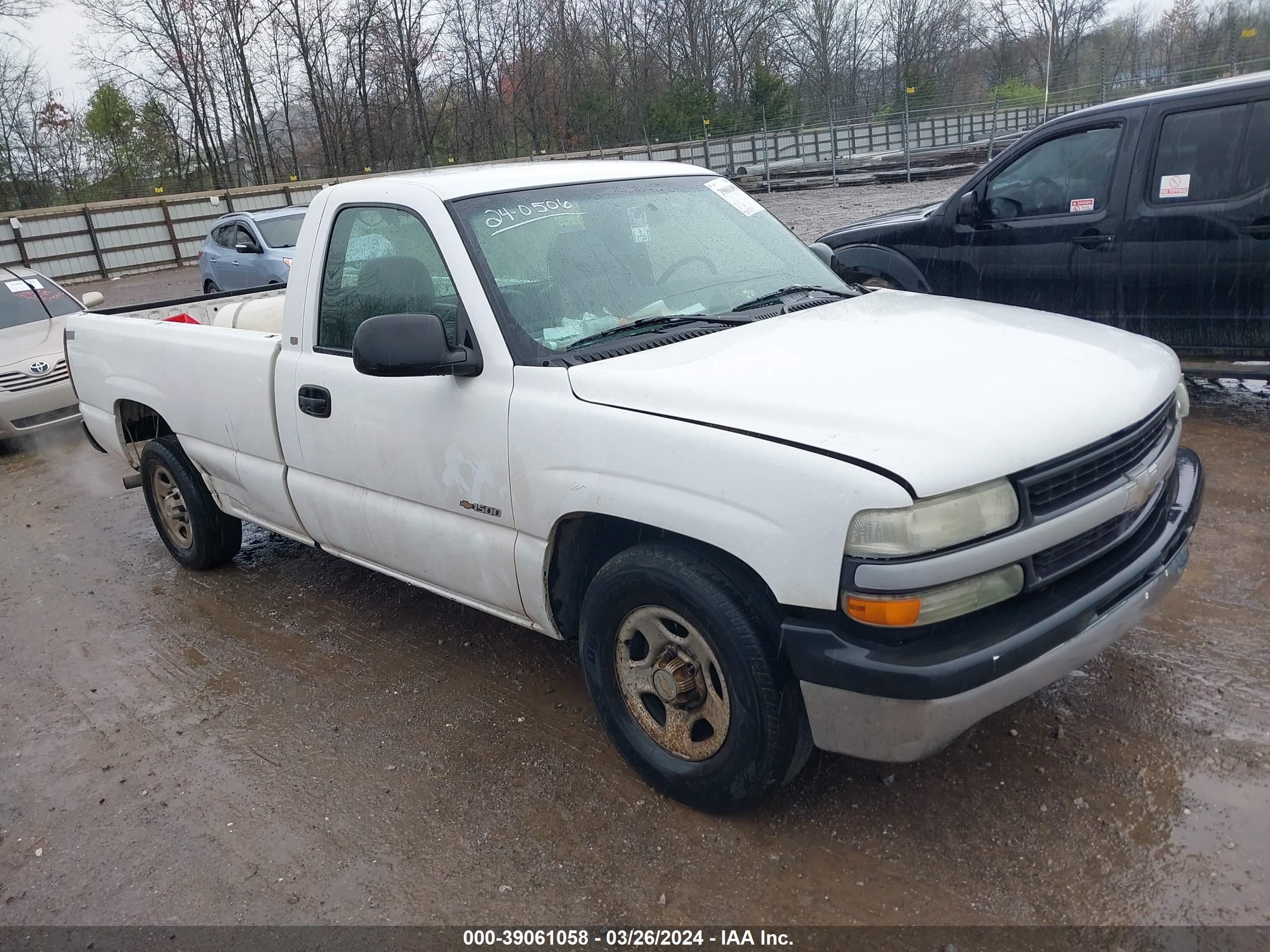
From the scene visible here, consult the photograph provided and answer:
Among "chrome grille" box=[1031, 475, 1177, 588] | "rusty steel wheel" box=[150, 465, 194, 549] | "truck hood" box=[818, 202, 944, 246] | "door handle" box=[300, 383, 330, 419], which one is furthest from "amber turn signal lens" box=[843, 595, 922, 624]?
"truck hood" box=[818, 202, 944, 246]

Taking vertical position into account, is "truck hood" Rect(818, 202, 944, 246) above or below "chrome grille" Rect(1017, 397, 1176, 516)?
above

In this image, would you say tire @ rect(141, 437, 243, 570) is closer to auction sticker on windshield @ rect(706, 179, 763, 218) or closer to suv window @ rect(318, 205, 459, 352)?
→ suv window @ rect(318, 205, 459, 352)

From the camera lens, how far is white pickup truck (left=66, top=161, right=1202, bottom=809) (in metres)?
2.43

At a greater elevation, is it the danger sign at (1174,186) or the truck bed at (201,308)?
the danger sign at (1174,186)

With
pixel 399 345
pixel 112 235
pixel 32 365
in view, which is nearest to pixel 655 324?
pixel 399 345

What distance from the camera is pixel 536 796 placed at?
10.6 ft

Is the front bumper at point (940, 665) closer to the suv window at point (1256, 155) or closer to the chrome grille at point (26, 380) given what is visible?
the suv window at point (1256, 155)

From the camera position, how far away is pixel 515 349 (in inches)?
126

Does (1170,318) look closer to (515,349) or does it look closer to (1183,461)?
(1183,461)

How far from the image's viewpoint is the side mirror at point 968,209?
6695 mm

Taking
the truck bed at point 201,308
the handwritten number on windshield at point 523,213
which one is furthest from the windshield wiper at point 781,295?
the truck bed at point 201,308

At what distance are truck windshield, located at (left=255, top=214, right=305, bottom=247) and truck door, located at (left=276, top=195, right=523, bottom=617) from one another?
37.0ft

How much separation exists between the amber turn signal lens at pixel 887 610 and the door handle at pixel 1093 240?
4.67 metres

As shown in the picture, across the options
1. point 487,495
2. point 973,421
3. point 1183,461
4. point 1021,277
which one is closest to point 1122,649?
point 1183,461
